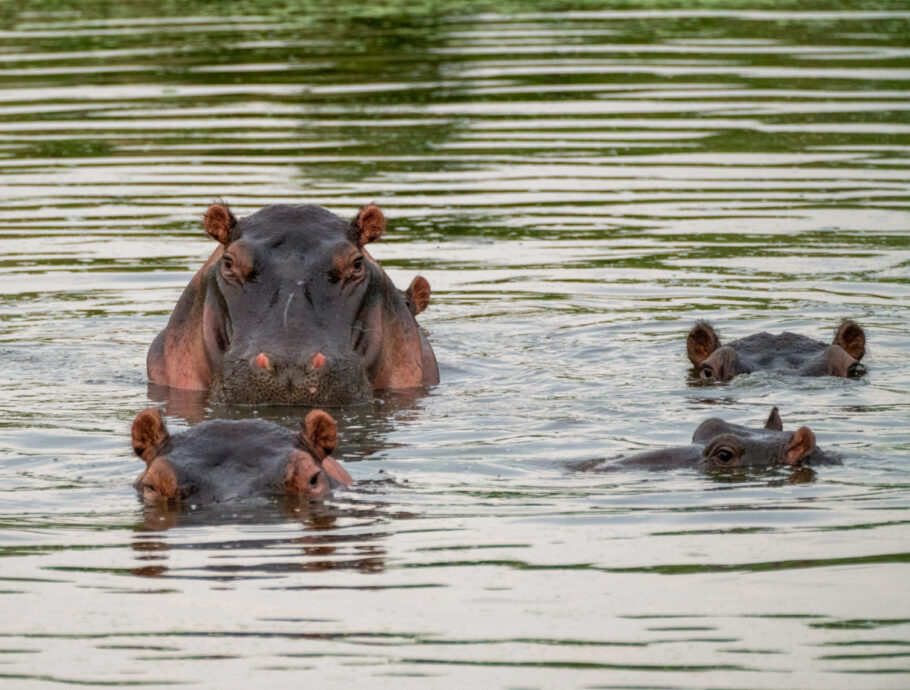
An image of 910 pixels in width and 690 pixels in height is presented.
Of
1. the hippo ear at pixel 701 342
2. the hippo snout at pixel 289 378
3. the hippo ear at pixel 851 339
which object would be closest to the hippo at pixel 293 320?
the hippo snout at pixel 289 378

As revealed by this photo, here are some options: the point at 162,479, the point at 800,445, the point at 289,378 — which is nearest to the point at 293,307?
the point at 289,378

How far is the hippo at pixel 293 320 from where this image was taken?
1086cm

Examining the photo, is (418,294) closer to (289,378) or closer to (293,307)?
(293,307)

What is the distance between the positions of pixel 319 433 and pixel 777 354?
4.35 metres

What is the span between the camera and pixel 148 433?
837cm

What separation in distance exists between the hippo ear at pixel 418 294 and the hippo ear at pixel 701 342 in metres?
1.61

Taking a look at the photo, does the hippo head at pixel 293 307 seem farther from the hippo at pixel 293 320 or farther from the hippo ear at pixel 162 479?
the hippo ear at pixel 162 479

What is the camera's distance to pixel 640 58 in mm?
24188

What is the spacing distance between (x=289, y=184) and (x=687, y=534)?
10704 mm

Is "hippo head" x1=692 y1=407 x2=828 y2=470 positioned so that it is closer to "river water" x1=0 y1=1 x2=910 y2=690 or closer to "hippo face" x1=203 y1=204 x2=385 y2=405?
"river water" x1=0 y1=1 x2=910 y2=690

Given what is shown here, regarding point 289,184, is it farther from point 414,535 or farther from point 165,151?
point 414,535

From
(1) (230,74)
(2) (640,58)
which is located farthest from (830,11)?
(1) (230,74)

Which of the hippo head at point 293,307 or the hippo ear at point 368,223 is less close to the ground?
the hippo ear at point 368,223

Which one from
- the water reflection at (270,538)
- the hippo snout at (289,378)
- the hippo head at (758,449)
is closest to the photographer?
the water reflection at (270,538)
